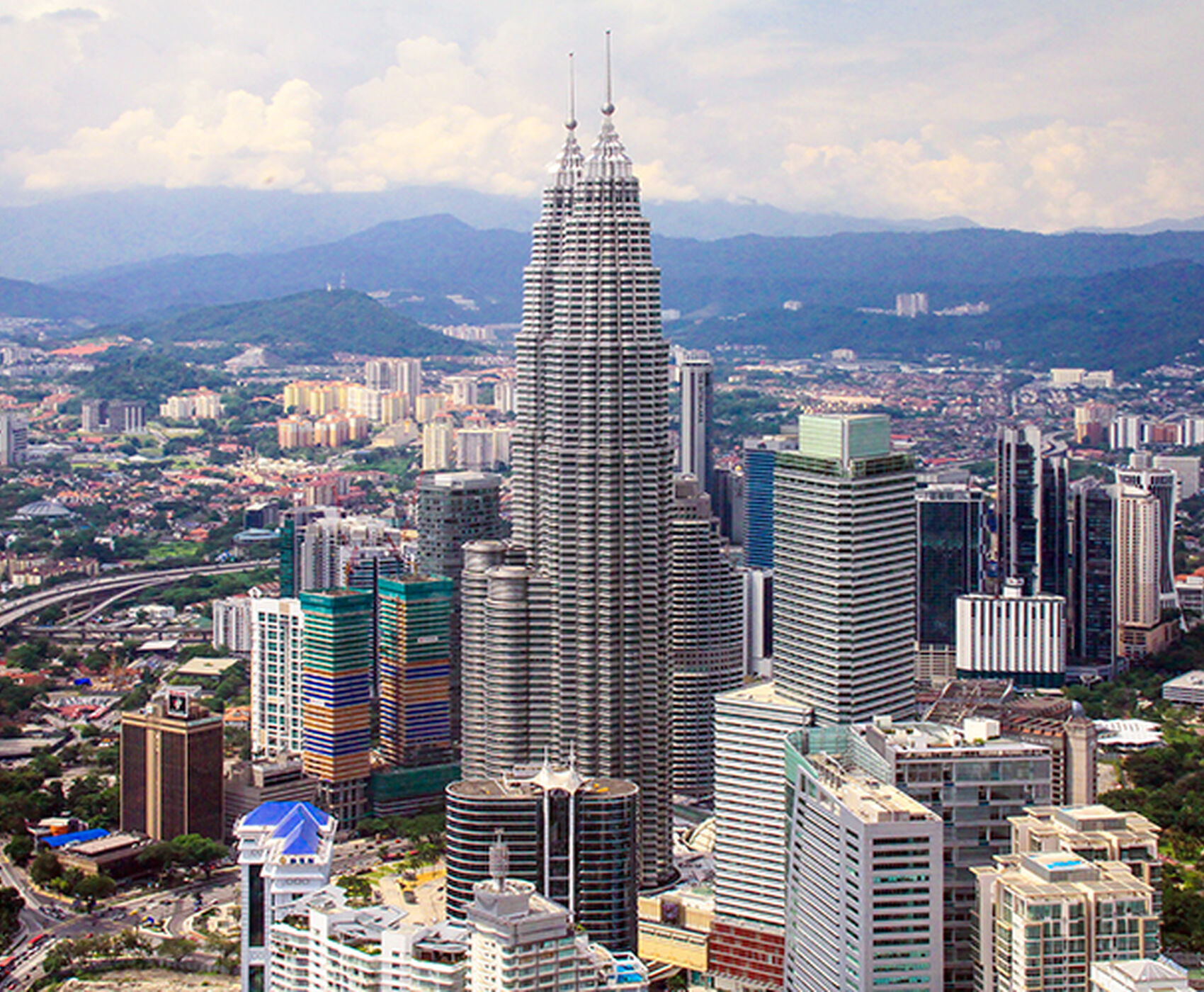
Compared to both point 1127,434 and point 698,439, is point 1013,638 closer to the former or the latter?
point 698,439

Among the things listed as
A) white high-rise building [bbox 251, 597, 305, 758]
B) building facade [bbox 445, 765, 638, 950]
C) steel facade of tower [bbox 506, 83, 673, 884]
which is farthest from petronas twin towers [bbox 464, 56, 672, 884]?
white high-rise building [bbox 251, 597, 305, 758]

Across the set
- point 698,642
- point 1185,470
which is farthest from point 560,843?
point 1185,470

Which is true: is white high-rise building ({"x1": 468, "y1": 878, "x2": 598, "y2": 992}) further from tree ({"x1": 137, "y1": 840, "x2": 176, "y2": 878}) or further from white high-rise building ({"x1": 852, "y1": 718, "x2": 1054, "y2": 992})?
tree ({"x1": 137, "y1": 840, "x2": 176, "y2": 878})

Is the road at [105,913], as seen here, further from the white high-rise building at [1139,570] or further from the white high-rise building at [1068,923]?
the white high-rise building at [1139,570]

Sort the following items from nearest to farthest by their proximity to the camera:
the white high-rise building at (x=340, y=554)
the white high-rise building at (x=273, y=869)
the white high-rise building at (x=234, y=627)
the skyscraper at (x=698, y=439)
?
the white high-rise building at (x=273, y=869) < the white high-rise building at (x=340, y=554) < the white high-rise building at (x=234, y=627) < the skyscraper at (x=698, y=439)

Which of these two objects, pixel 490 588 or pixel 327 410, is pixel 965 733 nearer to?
pixel 490 588

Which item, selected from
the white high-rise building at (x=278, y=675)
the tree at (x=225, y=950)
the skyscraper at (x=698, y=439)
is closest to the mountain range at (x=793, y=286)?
the skyscraper at (x=698, y=439)
